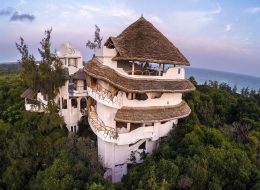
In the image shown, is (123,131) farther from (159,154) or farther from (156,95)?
(156,95)

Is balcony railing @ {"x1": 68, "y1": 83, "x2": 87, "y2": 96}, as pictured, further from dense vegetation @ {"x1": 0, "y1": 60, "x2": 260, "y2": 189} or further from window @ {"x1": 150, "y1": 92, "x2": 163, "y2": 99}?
window @ {"x1": 150, "y1": 92, "x2": 163, "y2": 99}

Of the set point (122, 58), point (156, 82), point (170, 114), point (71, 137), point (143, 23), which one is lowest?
point (71, 137)

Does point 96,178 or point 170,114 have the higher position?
point 170,114

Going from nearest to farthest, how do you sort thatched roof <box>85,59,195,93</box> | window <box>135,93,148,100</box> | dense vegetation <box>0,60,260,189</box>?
1. dense vegetation <box>0,60,260,189</box>
2. thatched roof <box>85,59,195,93</box>
3. window <box>135,93,148,100</box>

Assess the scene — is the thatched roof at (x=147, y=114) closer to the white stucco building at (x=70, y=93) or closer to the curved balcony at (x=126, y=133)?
→ the curved balcony at (x=126, y=133)

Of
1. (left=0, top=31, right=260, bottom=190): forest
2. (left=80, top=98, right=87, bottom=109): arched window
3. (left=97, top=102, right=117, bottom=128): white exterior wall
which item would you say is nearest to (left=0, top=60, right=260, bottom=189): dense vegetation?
(left=0, top=31, right=260, bottom=190): forest

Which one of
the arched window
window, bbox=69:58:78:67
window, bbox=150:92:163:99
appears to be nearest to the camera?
window, bbox=150:92:163:99

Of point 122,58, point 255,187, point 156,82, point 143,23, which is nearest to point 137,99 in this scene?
point 156,82

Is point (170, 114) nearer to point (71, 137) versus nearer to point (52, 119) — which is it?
point (71, 137)
